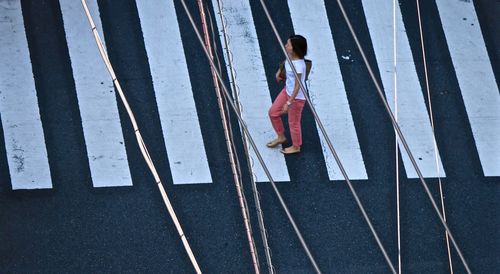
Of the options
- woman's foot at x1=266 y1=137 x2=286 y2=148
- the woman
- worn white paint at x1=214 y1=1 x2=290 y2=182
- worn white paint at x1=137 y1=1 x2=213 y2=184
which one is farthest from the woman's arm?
worn white paint at x1=137 y1=1 x2=213 y2=184

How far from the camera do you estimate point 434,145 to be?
13.2 meters

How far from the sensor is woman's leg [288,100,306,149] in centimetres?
1212

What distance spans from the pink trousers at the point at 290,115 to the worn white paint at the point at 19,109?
2.65 m

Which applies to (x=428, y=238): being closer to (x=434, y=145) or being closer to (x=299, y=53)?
(x=434, y=145)

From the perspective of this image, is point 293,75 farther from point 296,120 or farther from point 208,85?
point 208,85

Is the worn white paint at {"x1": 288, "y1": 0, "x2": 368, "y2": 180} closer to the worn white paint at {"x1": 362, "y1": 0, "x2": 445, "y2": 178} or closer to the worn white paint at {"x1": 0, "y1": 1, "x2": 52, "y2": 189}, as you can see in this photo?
the worn white paint at {"x1": 362, "y1": 0, "x2": 445, "y2": 178}

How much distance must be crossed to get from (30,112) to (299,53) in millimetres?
3493

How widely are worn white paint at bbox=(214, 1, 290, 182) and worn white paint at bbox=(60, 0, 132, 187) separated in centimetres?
155

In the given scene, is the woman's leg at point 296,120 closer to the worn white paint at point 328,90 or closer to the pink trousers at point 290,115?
the pink trousers at point 290,115

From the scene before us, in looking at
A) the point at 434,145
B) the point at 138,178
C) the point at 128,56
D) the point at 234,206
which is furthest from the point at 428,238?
the point at 128,56

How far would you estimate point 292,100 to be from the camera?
11.8 metres

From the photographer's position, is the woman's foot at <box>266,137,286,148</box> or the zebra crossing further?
the woman's foot at <box>266,137,286,148</box>

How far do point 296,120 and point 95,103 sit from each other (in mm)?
2544

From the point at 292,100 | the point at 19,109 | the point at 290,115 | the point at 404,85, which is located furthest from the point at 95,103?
the point at 404,85
